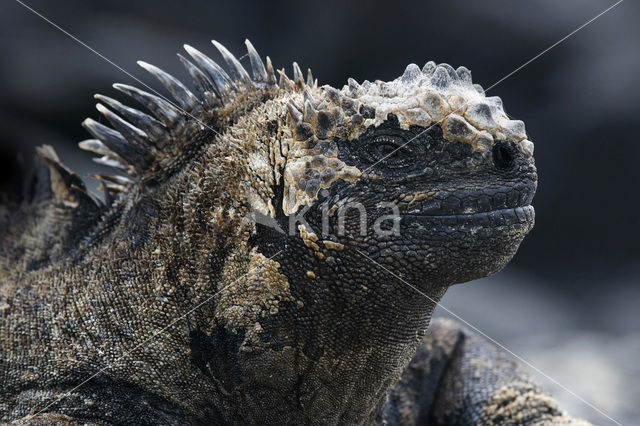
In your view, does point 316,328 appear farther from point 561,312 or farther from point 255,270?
point 561,312

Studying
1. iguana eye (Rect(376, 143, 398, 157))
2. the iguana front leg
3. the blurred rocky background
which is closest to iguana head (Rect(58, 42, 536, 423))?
iguana eye (Rect(376, 143, 398, 157))

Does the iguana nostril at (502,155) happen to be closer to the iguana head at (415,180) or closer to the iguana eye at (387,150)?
the iguana head at (415,180)

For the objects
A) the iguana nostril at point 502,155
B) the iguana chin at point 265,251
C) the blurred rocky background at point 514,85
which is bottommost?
the iguana chin at point 265,251

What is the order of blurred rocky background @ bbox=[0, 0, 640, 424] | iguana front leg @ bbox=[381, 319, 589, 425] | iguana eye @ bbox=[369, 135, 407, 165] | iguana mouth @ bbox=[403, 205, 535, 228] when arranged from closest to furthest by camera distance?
1. iguana mouth @ bbox=[403, 205, 535, 228]
2. iguana eye @ bbox=[369, 135, 407, 165]
3. iguana front leg @ bbox=[381, 319, 589, 425]
4. blurred rocky background @ bbox=[0, 0, 640, 424]

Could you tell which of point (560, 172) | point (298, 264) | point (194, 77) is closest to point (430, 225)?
point (298, 264)

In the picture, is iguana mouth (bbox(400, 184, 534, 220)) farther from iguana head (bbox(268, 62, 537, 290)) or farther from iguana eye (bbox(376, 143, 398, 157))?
iguana eye (bbox(376, 143, 398, 157))

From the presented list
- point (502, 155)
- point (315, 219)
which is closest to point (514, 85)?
point (502, 155)

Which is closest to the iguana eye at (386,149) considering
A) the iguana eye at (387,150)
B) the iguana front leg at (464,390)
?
the iguana eye at (387,150)
